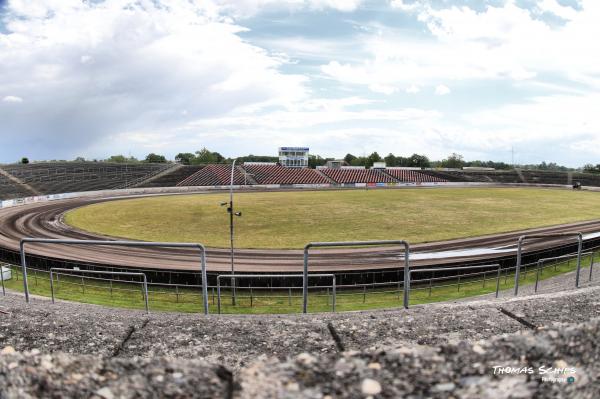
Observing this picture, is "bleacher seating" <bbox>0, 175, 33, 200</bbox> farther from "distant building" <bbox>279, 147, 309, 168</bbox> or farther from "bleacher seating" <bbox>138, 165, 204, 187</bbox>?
"distant building" <bbox>279, 147, 309, 168</bbox>

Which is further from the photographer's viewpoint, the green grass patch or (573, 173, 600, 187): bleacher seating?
(573, 173, 600, 187): bleacher seating

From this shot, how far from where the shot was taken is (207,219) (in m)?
38.4

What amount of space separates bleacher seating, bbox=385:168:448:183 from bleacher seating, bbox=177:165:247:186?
169 feet

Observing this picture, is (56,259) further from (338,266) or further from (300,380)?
(300,380)

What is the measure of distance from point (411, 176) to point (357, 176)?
1826 cm

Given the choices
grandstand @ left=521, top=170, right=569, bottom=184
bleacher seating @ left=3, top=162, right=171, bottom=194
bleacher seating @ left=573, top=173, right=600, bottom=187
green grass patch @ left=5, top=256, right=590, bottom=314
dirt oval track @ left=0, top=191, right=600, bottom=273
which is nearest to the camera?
green grass patch @ left=5, top=256, right=590, bottom=314

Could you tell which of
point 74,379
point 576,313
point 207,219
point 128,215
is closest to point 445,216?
point 207,219

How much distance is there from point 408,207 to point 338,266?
3013 centimetres

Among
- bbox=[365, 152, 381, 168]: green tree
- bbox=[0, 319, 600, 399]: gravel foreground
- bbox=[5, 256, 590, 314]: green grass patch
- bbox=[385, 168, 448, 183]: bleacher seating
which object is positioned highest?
bbox=[365, 152, 381, 168]: green tree

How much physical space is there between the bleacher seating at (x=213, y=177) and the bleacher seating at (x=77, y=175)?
418 inches

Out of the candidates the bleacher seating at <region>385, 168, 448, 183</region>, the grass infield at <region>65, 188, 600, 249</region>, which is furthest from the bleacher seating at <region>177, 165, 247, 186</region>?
the bleacher seating at <region>385, 168, 448, 183</region>

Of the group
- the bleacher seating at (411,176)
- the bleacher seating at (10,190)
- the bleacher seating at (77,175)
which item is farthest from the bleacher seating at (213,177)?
the bleacher seating at (411,176)

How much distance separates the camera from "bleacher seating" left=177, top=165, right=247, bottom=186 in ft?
294

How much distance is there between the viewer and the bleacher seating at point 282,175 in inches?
3944
